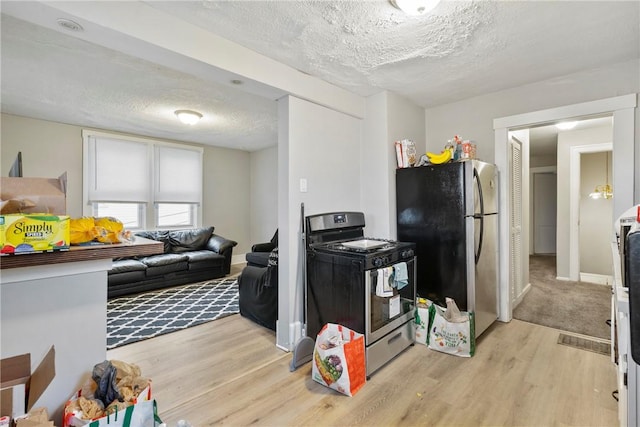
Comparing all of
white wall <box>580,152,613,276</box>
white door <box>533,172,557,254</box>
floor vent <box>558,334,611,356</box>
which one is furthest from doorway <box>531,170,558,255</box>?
floor vent <box>558,334,611,356</box>

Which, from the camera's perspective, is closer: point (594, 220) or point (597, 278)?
point (597, 278)

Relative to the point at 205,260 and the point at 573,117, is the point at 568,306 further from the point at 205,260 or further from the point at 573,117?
the point at 205,260

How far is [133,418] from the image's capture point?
1.20m

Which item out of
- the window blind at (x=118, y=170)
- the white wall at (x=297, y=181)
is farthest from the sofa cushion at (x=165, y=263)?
the white wall at (x=297, y=181)

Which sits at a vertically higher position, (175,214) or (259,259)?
(175,214)

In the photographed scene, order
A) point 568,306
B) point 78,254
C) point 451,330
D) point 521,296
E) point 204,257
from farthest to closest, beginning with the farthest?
point 204,257, point 521,296, point 568,306, point 451,330, point 78,254

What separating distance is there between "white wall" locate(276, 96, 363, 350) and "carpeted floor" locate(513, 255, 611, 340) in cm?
250

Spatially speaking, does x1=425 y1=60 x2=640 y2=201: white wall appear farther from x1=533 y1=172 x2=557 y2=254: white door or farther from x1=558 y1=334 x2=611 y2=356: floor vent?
x1=533 y1=172 x2=557 y2=254: white door

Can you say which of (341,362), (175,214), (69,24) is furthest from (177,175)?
(341,362)

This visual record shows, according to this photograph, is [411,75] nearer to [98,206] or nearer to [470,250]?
[470,250]

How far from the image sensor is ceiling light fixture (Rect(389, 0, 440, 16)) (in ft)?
5.52

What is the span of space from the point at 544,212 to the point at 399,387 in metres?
7.62

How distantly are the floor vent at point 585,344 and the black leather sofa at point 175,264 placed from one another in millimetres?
4539

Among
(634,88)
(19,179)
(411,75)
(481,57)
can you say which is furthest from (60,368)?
(634,88)
